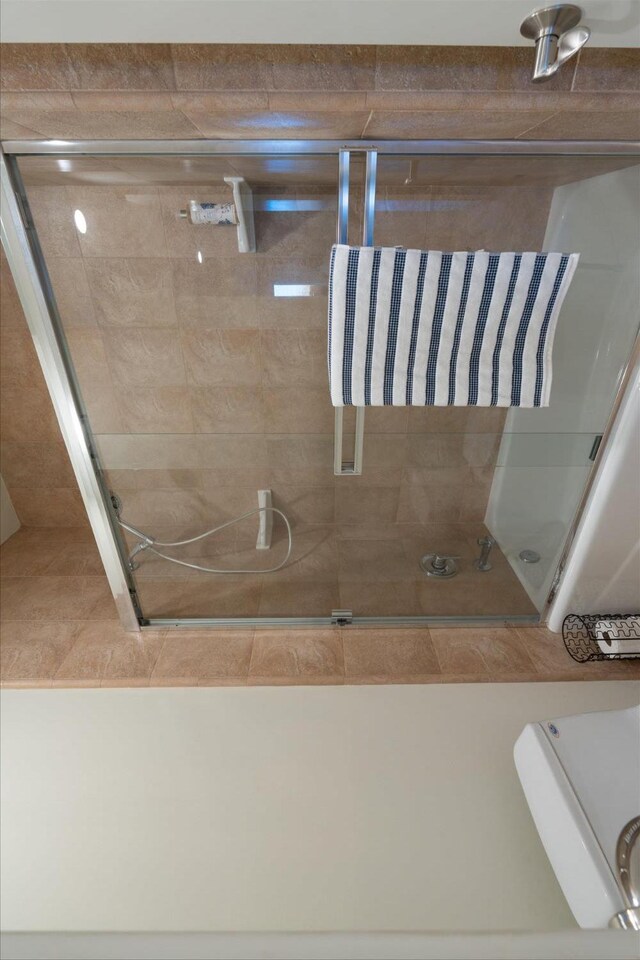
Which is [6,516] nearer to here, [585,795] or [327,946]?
[327,946]

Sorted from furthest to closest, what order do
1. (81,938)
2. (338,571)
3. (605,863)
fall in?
(338,571) < (605,863) < (81,938)

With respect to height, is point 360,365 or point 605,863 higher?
point 360,365

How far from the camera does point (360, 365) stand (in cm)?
115

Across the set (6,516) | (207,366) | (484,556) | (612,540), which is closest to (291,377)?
(207,366)

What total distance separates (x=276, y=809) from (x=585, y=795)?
0.74 m

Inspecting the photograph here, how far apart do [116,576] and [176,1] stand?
1.50m

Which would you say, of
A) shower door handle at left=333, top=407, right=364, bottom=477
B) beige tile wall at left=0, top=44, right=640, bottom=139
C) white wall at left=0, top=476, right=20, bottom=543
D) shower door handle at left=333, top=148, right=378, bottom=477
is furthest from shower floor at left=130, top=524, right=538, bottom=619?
beige tile wall at left=0, top=44, right=640, bottom=139

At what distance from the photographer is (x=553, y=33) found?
0.72 m

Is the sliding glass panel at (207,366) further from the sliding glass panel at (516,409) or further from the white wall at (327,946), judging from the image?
the white wall at (327,946)

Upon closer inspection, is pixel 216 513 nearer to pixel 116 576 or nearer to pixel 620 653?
pixel 116 576

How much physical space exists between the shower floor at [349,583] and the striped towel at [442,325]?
0.66 meters

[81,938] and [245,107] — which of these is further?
[245,107]

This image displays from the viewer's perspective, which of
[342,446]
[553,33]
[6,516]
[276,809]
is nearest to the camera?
[553,33]

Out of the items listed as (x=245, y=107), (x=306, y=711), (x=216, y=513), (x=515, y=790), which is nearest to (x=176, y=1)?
(x=245, y=107)
